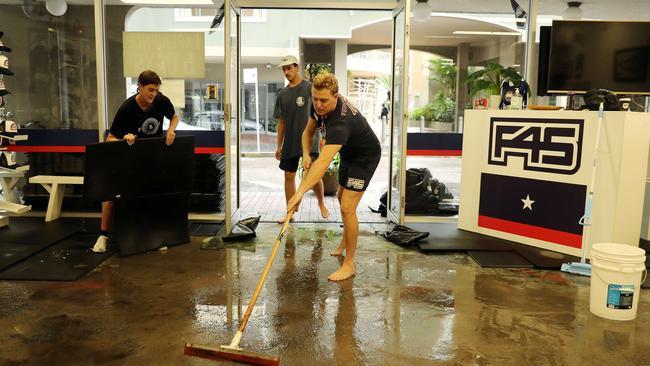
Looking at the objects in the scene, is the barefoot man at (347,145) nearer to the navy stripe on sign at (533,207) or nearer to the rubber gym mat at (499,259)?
the rubber gym mat at (499,259)

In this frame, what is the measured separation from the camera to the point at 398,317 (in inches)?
129

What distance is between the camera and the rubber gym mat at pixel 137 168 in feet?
13.6

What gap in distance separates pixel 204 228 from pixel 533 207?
3.19 metres

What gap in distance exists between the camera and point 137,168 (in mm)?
4395

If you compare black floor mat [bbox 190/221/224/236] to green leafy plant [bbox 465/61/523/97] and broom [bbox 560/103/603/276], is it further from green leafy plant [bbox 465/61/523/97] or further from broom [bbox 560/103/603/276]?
broom [bbox 560/103/603/276]

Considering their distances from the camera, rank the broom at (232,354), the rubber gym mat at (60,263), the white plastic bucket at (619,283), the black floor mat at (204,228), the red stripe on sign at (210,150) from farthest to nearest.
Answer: the red stripe on sign at (210,150), the black floor mat at (204,228), the rubber gym mat at (60,263), the white plastic bucket at (619,283), the broom at (232,354)

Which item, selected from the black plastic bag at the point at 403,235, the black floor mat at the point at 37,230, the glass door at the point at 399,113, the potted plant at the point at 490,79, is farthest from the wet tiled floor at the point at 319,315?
the potted plant at the point at 490,79

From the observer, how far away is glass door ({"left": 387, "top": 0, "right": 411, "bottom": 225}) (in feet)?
17.6

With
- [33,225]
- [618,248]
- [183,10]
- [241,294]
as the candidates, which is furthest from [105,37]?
[618,248]

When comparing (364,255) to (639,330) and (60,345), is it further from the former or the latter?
(60,345)

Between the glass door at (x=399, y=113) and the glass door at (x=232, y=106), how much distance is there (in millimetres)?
1628

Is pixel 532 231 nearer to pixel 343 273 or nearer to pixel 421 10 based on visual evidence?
pixel 343 273

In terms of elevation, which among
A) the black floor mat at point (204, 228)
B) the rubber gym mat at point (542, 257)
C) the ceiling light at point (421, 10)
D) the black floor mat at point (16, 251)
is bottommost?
the rubber gym mat at point (542, 257)

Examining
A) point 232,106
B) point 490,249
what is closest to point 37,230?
point 232,106
